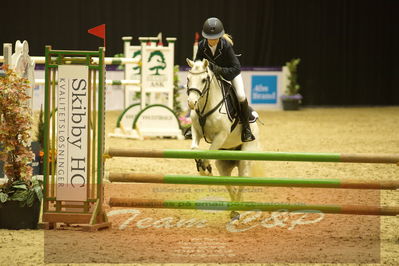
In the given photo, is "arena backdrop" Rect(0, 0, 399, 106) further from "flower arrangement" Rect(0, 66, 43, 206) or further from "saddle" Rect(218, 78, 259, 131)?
"flower arrangement" Rect(0, 66, 43, 206)

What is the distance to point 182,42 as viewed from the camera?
60.5 ft

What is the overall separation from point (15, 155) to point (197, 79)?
151 centimetres

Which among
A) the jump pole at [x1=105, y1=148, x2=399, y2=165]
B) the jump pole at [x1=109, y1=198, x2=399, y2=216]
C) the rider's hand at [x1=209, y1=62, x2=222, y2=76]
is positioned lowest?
the jump pole at [x1=109, y1=198, x2=399, y2=216]

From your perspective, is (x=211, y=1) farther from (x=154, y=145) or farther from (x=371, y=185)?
(x=371, y=185)

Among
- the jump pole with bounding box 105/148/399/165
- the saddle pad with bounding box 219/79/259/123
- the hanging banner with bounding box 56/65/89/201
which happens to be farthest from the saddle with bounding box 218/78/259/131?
the hanging banner with bounding box 56/65/89/201

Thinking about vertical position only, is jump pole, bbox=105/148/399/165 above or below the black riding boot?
below

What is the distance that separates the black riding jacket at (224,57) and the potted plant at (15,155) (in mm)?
1485

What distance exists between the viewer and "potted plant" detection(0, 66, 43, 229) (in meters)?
5.39

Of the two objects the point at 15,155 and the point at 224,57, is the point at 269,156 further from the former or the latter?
the point at 15,155

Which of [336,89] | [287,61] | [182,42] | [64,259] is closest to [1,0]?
[182,42]

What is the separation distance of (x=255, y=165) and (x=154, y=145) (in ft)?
15.5

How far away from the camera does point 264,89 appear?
1798cm

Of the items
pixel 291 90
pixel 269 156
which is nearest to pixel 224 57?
pixel 269 156

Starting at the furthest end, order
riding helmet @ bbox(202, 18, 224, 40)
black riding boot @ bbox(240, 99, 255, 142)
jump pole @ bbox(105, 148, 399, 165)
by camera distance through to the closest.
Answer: black riding boot @ bbox(240, 99, 255, 142)
riding helmet @ bbox(202, 18, 224, 40)
jump pole @ bbox(105, 148, 399, 165)
